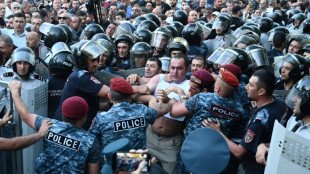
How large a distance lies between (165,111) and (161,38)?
334 cm

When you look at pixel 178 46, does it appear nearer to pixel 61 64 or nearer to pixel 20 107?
pixel 61 64

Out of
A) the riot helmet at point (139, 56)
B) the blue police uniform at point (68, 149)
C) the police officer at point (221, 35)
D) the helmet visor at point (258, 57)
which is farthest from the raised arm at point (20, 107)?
the police officer at point (221, 35)

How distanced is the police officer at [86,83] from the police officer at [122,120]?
89 cm

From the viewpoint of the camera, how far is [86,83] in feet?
15.9

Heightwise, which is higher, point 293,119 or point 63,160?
point 293,119

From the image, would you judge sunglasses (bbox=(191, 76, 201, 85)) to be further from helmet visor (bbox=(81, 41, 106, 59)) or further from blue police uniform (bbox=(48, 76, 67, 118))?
blue police uniform (bbox=(48, 76, 67, 118))

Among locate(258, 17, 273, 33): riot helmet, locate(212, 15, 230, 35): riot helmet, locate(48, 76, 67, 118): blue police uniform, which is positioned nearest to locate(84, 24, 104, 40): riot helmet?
locate(212, 15, 230, 35): riot helmet

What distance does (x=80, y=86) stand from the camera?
4.84 metres

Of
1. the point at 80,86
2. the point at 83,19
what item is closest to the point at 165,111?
the point at 80,86

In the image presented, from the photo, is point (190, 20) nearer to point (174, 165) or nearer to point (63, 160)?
point (174, 165)

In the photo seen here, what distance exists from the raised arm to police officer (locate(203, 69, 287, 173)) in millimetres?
1650

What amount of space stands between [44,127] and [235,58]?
3.01 meters

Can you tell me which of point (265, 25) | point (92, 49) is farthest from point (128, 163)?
point (265, 25)

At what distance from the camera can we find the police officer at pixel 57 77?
5336mm
